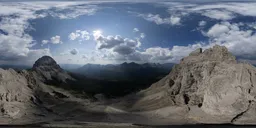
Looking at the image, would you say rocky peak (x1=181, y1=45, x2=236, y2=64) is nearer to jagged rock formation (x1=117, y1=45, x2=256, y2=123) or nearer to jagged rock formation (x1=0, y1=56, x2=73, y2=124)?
jagged rock formation (x1=117, y1=45, x2=256, y2=123)

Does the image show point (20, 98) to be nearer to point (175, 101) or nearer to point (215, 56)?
point (175, 101)

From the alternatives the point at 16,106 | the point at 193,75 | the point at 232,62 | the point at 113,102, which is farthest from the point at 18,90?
the point at 232,62

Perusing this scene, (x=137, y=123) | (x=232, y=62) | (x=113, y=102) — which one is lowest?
(x=137, y=123)

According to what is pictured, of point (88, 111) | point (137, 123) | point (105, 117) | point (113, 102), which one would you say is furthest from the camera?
point (113, 102)

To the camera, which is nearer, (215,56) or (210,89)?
(210,89)

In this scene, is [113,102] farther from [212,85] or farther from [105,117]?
[212,85]

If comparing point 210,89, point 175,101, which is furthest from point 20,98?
point 210,89

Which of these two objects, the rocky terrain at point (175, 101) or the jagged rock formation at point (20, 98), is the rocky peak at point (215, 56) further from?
the jagged rock formation at point (20, 98)

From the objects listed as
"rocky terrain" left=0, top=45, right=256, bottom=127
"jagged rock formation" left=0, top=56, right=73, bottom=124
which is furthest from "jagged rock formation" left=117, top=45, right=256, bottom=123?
"jagged rock formation" left=0, top=56, right=73, bottom=124
